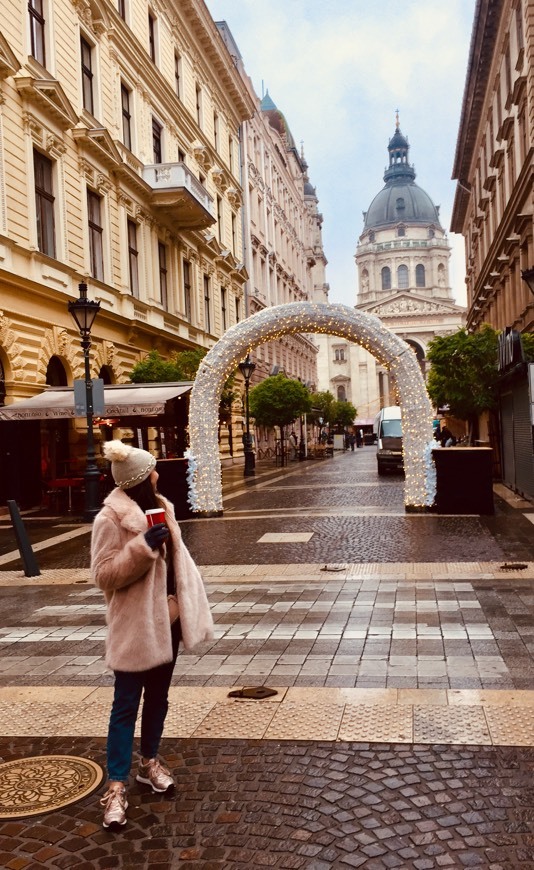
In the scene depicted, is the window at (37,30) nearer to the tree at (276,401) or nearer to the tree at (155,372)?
the tree at (155,372)

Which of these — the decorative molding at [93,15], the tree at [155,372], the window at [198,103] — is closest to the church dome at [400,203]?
the window at [198,103]

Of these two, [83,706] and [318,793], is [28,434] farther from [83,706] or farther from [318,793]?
[318,793]

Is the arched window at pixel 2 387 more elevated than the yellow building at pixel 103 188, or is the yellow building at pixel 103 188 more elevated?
the yellow building at pixel 103 188

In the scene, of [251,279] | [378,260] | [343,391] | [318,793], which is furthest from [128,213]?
[378,260]

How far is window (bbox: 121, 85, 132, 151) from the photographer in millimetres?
25264

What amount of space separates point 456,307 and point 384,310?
10174 mm

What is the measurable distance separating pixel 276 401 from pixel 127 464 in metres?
33.4

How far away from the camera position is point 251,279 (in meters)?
44.8

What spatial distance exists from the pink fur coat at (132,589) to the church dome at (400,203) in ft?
447

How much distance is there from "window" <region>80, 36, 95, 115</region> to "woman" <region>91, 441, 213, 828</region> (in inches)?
810

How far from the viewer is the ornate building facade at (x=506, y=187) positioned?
1748cm

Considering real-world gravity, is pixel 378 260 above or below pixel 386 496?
above

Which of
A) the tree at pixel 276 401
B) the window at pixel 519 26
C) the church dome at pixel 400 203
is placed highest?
the church dome at pixel 400 203

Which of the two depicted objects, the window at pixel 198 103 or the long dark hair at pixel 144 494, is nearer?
the long dark hair at pixel 144 494
